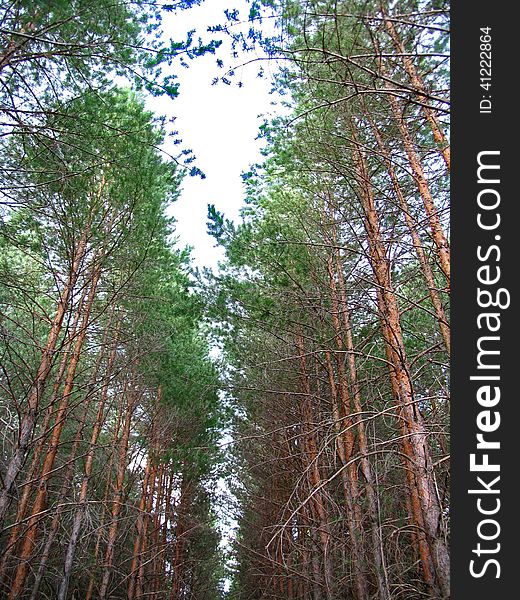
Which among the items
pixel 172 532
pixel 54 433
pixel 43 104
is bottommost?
pixel 172 532

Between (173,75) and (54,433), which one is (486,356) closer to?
(173,75)

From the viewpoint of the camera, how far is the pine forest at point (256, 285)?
3.95 metres

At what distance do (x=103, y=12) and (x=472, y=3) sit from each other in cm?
374

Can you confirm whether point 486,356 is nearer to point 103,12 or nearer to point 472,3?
point 472,3

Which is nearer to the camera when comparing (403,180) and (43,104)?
(43,104)

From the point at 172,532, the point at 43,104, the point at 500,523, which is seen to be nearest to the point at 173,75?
the point at 43,104

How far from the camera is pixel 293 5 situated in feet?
10.8

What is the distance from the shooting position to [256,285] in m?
7.88

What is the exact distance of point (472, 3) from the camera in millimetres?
2283

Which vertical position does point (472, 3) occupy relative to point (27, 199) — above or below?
below

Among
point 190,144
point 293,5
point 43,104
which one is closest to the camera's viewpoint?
point 293,5

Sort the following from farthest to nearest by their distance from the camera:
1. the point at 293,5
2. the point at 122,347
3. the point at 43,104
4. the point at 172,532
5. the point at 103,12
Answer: the point at 172,532 → the point at 122,347 → the point at 43,104 → the point at 103,12 → the point at 293,5

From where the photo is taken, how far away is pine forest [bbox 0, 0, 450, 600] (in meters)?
3.95

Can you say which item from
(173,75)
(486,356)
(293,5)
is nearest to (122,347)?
(173,75)
